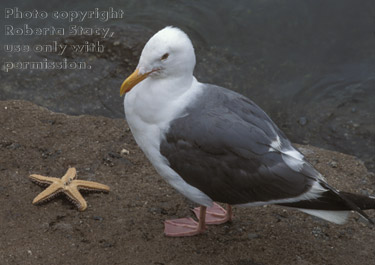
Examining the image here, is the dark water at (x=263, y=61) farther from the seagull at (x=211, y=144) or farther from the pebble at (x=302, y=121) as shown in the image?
the seagull at (x=211, y=144)

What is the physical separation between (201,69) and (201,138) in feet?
12.9

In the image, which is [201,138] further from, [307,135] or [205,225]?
[307,135]

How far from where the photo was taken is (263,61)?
26.8ft

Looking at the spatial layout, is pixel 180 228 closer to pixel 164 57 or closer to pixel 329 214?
pixel 329 214

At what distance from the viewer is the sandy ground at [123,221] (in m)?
4.36

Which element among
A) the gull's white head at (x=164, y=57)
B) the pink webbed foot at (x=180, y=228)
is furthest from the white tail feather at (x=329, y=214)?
the gull's white head at (x=164, y=57)

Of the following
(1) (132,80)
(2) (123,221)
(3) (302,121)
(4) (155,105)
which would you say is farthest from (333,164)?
(1) (132,80)

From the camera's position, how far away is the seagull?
4.02 m

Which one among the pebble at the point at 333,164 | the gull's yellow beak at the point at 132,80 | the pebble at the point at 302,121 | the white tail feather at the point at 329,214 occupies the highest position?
the gull's yellow beak at the point at 132,80

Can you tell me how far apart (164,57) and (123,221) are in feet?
4.76

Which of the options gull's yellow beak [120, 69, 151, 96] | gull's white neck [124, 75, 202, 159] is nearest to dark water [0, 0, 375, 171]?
gull's white neck [124, 75, 202, 159]

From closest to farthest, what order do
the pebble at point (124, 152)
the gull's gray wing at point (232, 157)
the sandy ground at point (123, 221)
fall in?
the gull's gray wing at point (232, 157) < the sandy ground at point (123, 221) < the pebble at point (124, 152)

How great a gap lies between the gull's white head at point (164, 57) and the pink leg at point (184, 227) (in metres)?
1.17

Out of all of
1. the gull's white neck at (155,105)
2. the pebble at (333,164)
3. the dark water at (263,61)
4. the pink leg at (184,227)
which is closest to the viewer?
the gull's white neck at (155,105)
